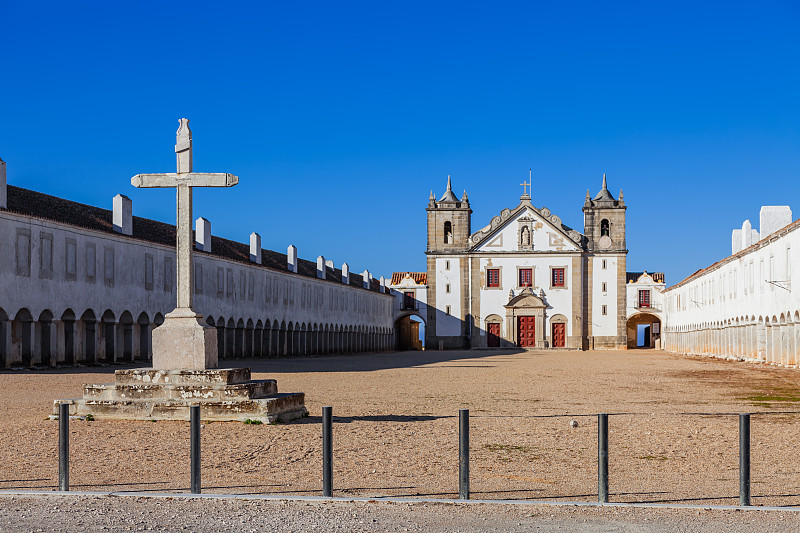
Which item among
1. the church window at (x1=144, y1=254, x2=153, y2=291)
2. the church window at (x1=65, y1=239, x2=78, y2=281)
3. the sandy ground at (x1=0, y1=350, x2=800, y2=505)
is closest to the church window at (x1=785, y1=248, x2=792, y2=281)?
the sandy ground at (x1=0, y1=350, x2=800, y2=505)

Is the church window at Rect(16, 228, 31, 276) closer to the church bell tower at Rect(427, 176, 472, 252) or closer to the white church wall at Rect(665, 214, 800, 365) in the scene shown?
the white church wall at Rect(665, 214, 800, 365)

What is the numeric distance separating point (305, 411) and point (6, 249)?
20468mm

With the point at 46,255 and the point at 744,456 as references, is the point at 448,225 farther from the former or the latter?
the point at 744,456

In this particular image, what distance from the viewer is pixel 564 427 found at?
10.6 meters

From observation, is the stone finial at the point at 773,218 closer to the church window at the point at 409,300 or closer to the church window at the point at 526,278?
the church window at the point at 526,278

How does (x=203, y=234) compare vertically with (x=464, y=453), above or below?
above

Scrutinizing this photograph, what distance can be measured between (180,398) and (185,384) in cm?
19

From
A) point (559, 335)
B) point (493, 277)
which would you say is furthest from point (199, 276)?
point (559, 335)

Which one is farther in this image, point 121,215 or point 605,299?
point 605,299

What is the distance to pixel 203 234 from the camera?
44719 mm

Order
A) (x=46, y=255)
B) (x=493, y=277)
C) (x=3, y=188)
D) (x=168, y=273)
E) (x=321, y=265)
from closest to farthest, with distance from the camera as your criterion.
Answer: (x=3, y=188) → (x=46, y=255) → (x=168, y=273) → (x=321, y=265) → (x=493, y=277)

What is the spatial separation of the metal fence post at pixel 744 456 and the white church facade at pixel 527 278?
60.5 meters

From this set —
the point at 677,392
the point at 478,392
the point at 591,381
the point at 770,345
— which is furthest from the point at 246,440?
the point at 770,345

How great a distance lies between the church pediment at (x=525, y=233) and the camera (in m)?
67.1
